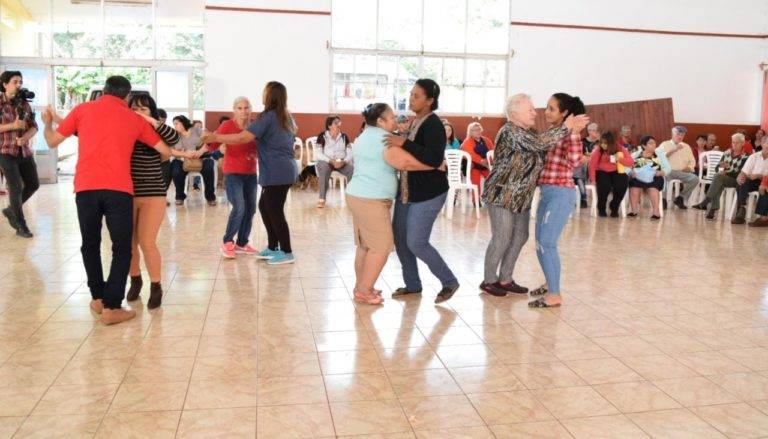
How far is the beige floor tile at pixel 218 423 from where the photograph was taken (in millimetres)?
2602

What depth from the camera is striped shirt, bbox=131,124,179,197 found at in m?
4.02

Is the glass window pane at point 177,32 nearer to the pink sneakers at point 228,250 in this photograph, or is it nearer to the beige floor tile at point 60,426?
the pink sneakers at point 228,250

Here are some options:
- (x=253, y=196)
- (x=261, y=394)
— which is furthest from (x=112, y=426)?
(x=253, y=196)

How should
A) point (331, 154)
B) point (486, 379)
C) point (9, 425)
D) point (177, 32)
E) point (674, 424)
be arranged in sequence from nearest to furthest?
point (9, 425)
point (674, 424)
point (486, 379)
point (331, 154)
point (177, 32)

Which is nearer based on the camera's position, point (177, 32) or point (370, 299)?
point (370, 299)

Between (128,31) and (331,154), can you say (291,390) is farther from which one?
(128,31)

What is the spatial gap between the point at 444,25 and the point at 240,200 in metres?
8.99

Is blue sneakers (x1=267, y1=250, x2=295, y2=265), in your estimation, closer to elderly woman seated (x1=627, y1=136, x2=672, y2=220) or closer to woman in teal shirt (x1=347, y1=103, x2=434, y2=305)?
woman in teal shirt (x1=347, y1=103, x2=434, y2=305)

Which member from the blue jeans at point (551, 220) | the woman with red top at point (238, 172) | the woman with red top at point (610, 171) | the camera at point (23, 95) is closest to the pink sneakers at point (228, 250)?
the woman with red top at point (238, 172)

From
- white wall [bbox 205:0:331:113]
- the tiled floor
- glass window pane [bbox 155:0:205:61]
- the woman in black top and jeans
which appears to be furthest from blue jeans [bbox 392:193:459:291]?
glass window pane [bbox 155:0:205:61]

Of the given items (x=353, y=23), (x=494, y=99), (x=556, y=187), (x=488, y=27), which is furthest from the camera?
(x=494, y=99)

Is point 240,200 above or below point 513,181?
below

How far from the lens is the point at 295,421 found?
8.96ft

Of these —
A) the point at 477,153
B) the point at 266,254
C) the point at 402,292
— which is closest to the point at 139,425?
the point at 402,292
